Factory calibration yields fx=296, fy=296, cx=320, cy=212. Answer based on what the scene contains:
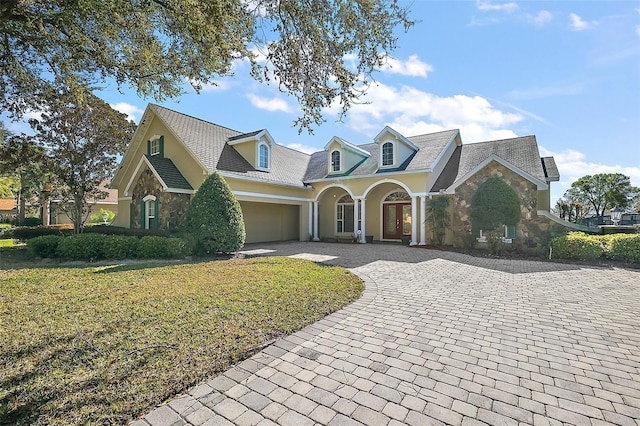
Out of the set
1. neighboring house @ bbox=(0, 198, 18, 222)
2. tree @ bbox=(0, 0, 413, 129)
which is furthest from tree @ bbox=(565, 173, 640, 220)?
neighboring house @ bbox=(0, 198, 18, 222)

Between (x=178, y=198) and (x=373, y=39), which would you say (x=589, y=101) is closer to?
(x=373, y=39)

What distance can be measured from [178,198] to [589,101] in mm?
18230

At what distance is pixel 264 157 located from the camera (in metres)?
17.8

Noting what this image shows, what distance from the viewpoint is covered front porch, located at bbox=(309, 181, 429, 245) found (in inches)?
710

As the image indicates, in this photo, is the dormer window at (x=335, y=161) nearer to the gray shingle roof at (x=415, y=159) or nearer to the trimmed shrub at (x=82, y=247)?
the gray shingle roof at (x=415, y=159)

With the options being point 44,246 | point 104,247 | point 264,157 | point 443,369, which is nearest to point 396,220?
point 264,157

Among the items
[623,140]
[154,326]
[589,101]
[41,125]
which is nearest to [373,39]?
[154,326]

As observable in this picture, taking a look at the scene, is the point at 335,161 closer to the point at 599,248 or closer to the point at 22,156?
the point at 599,248

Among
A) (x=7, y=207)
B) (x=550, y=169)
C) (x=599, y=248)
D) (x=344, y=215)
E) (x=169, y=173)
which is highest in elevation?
(x=550, y=169)

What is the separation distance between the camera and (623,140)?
50.4 feet

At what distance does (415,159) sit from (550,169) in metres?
7.32

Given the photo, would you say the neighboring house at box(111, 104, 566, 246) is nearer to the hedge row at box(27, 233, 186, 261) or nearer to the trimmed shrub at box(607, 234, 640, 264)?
the trimmed shrub at box(607, 234, 640, 264)

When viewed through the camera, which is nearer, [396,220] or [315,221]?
[396,220]

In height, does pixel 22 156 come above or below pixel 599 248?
above
